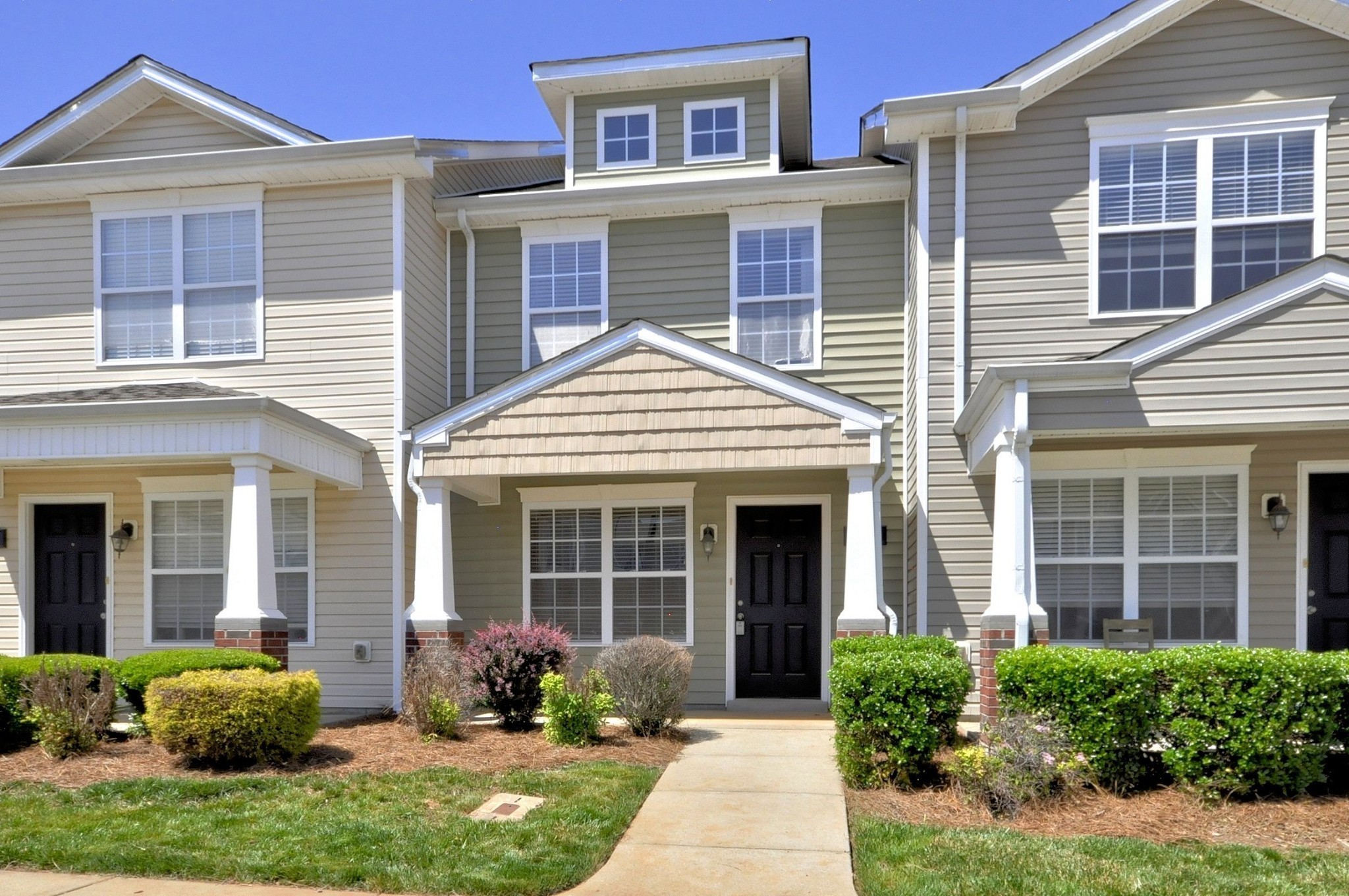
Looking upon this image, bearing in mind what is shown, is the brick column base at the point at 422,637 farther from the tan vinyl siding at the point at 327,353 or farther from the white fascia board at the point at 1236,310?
the white fascia board at the point at 1236,310

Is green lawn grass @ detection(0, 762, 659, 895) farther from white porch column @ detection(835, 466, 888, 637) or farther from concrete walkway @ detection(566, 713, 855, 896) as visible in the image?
white porch column @ detection(835, 466, 888, 637)

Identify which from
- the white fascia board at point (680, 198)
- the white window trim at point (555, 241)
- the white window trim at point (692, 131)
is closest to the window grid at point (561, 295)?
the white window trim at point (555, 241)

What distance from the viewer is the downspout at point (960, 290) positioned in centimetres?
959

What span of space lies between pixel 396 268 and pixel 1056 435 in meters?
6.70

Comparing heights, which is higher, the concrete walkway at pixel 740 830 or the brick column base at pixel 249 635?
the brick column base at pixel 249 635

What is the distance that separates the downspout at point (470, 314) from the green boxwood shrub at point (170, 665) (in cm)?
403

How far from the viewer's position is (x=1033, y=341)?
9.60m

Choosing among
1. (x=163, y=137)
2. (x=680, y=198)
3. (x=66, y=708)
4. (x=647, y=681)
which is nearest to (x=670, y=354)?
(x=680, y=198)

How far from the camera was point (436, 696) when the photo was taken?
8.25m

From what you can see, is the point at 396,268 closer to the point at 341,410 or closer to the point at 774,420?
the point at 341,410

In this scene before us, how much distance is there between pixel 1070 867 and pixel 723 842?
1860 millimetres

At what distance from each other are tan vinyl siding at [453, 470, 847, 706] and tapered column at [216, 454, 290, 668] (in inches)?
95.2

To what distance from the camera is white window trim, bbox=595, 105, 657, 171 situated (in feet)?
37.7

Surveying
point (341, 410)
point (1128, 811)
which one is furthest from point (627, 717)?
point (341, 410)
